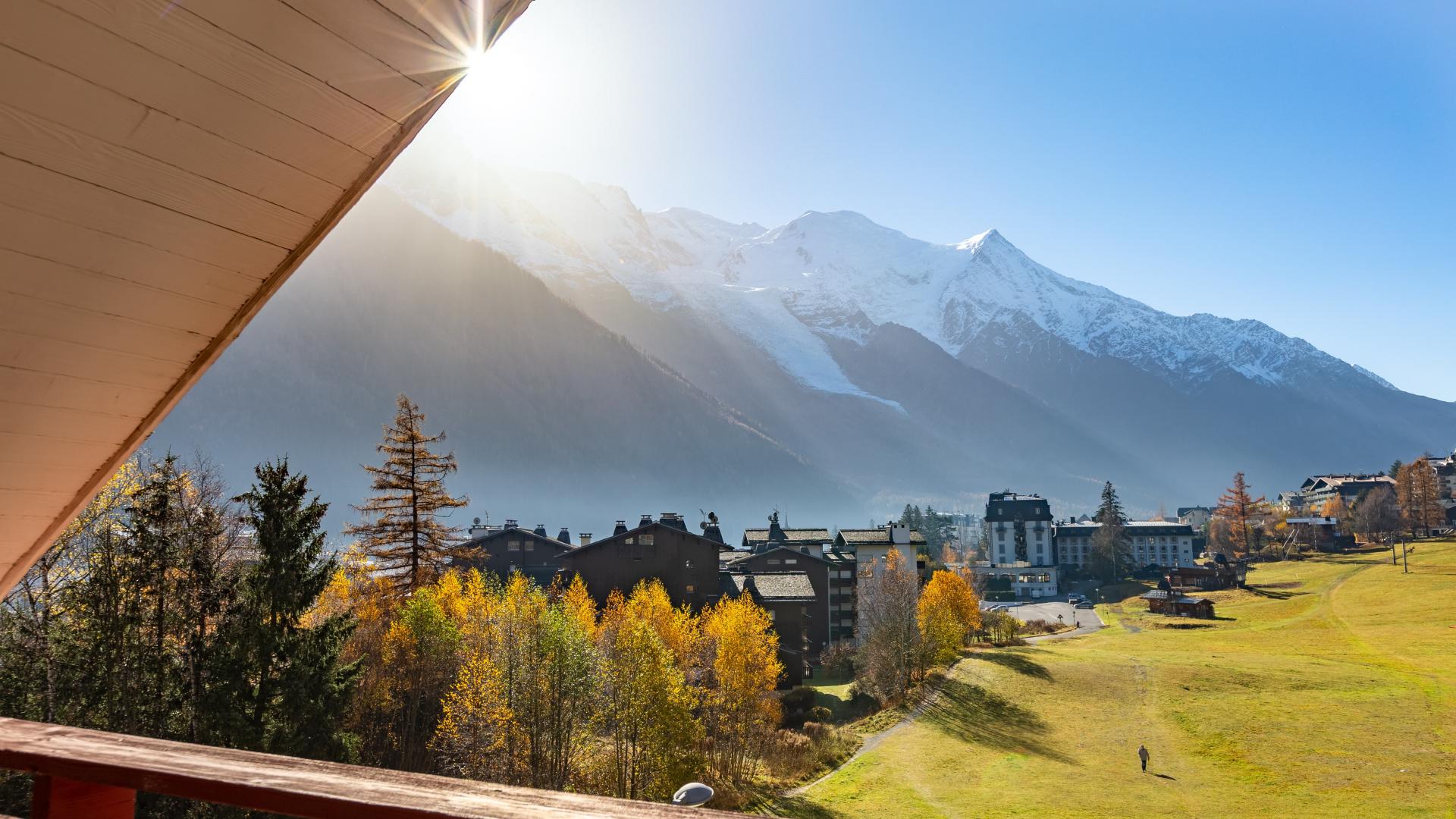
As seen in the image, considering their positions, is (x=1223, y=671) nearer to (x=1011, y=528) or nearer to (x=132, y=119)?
(x=132, y=119)

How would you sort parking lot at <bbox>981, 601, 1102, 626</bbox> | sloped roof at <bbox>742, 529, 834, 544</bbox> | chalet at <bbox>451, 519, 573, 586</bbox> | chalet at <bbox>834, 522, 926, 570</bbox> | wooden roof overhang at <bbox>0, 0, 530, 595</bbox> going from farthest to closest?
parking lot at <bbox>981, 601, 1102, 626</bbox>, sloped roof at <bbox>742, 529, 834, 544</bbox>, chalet at <bbox>834, 522, 926, 570</bbox>, chalet at <bbox>451, 519, 573, 586</bbox>, wooden roof overhang at <bbox>0, 0, 530, 595</bbox>

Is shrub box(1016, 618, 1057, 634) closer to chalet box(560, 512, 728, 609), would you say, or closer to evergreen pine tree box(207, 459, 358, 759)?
chalet box(560, 512, 728, 609)

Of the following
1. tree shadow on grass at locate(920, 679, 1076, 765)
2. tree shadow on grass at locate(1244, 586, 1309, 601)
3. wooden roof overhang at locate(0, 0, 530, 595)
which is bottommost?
tree shadow on grass at locate(920, 679, 1076, 765)

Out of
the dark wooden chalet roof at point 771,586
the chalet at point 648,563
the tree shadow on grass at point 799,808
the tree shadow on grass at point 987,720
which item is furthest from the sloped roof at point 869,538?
the tree shadow on grass at point 799,808

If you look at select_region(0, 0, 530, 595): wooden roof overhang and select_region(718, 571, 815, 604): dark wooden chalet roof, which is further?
select_region(718, 571, 815, 604): dark wooden chalet roof

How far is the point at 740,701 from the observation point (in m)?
35.5

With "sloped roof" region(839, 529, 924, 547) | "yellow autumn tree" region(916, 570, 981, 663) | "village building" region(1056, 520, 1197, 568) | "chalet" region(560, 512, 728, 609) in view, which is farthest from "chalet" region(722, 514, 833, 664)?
"village building" region(1056, 520, 1197, 568)

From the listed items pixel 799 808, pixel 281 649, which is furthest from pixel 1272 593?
pixel 281 649

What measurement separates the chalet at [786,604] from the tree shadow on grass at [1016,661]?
41.6 ft

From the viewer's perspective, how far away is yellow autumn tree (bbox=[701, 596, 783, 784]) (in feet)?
115

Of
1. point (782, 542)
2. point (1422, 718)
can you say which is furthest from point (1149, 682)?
point (782, 542)

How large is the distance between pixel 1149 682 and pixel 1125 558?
71.2m

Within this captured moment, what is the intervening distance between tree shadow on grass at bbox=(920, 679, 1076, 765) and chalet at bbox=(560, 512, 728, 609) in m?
17.0

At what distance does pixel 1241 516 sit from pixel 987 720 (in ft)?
305
